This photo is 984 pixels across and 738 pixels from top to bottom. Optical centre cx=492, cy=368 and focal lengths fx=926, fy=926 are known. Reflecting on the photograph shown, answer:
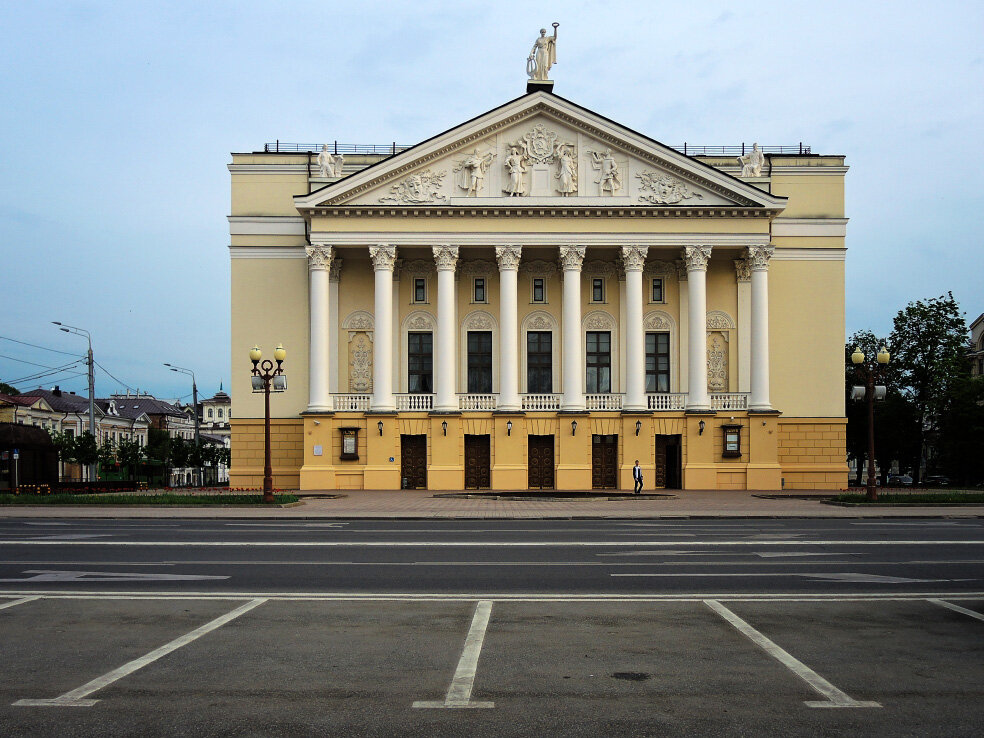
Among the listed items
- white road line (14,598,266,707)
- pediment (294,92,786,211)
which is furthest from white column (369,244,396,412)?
white road line (14,598,266,707)

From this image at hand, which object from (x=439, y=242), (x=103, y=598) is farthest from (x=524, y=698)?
(x=439, y=242)

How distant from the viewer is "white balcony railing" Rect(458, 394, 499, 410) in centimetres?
4747

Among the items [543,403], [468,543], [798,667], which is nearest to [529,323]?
[543,403]

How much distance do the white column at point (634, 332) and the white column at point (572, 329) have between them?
93.7 inches

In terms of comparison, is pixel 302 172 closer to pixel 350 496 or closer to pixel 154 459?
pixel 350 496

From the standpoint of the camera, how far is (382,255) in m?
46.8

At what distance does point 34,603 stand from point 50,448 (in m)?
45.4

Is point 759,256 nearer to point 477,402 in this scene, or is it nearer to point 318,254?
point 477,402

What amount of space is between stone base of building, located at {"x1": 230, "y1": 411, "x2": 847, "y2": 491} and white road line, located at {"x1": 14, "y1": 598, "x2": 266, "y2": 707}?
34120 millimetres

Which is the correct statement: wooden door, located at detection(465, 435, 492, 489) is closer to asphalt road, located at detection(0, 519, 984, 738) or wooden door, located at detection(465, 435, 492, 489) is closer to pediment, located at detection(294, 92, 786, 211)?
pediment, located at detection(294, 92, 786, 211)

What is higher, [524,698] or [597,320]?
[597,320]

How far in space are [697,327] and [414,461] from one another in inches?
627

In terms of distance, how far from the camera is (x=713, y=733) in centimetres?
702

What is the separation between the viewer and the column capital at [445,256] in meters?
47.0
